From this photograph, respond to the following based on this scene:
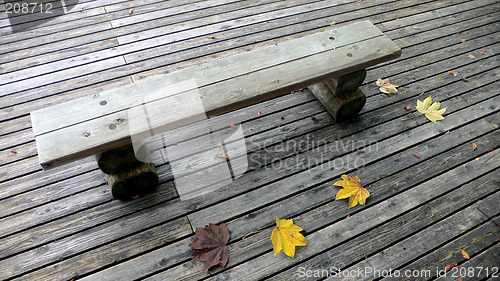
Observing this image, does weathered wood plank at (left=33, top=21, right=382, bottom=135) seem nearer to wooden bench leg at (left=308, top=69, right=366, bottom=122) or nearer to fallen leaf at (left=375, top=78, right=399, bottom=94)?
wooden bench leg at (left=308, top=69, right=366, bottom=122)

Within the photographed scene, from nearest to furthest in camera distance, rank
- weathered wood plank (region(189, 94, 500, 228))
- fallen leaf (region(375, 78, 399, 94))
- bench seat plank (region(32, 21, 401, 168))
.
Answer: bench seat plank (region(32, 21, 401, 168)) < weathered wood plank (region(189, 94, 500, 228)) < fallen leaf (region(375, 78, 399, 94))

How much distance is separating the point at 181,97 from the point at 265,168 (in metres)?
0.70

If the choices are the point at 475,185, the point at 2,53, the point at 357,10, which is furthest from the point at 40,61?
the point at 475,185

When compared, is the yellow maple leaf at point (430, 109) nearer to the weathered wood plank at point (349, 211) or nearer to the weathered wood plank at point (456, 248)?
the weathered wood plank at point (349, 211)

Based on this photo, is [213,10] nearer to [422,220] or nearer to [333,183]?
[333,183]

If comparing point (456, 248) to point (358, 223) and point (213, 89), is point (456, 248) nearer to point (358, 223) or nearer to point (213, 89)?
point (358, 223)

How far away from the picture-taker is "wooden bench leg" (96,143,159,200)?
1719 millimetres

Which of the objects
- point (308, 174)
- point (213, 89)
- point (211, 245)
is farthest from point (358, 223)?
point (213, 89)

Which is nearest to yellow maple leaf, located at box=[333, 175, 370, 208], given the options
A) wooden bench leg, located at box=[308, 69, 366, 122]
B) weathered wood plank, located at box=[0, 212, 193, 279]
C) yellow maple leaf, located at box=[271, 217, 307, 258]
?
yellow maple leaf, located at box=[271, 217, 307, 258]

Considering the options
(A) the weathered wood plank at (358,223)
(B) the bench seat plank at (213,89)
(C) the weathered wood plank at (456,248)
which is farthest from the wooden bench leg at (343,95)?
(C) the weathered wood plank at (456,248)

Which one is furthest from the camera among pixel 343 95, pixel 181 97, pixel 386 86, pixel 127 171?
pixel 386 86

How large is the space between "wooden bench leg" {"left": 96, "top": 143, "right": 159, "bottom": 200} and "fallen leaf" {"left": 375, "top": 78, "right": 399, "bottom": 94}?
1741 millimetres

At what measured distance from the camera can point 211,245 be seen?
1771mm

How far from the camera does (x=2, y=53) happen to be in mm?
2723
